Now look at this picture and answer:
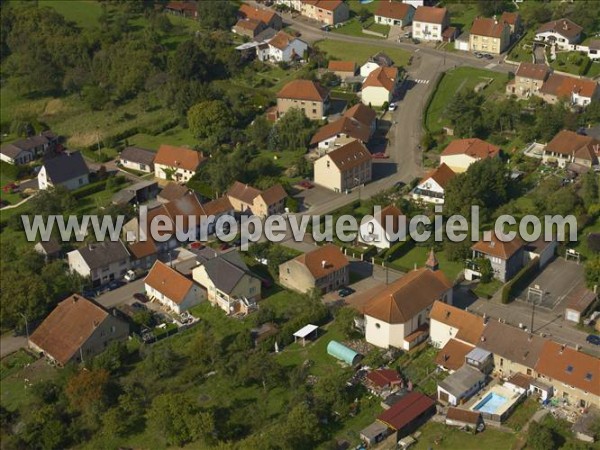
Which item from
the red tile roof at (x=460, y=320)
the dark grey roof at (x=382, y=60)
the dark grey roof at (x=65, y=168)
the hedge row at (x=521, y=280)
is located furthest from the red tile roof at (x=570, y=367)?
the dark grey roof at (x=382, y=60)

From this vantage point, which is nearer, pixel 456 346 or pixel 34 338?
pixel 456 346

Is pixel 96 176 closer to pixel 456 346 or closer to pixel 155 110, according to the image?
pixel 155 110

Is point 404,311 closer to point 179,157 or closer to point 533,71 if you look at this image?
point 179,157

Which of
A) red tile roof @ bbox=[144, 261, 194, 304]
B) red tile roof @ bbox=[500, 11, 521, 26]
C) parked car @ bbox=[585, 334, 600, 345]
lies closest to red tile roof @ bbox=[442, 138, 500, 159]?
parked car @ bbox=[585, 334, 600, 345]

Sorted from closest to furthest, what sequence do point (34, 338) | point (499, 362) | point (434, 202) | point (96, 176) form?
point (499, 362)
point (34, 338)
point (434, 202)
point (96, 176)

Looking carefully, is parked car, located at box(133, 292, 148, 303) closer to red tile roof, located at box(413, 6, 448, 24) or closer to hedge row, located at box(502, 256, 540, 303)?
hedge row, located at box(502, 256, 540, 303)

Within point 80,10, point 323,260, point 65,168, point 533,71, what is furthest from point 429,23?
point 323,260

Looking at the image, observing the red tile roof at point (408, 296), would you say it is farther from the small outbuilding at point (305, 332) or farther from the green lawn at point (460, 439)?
the green lawn at point (460, 439)

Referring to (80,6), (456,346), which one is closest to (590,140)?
(456,346)
